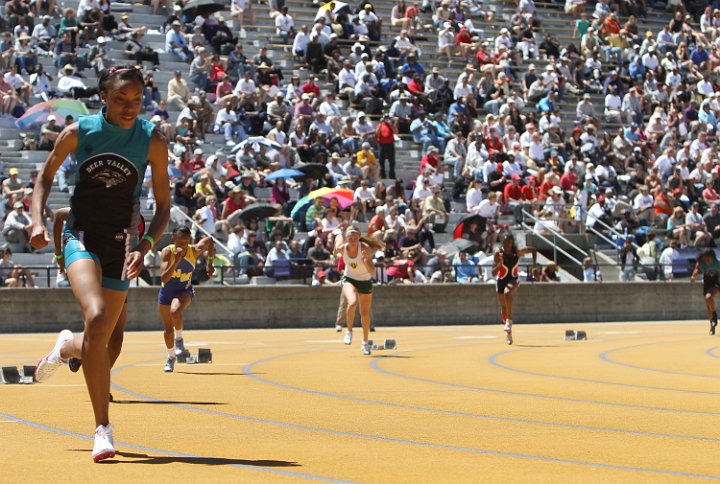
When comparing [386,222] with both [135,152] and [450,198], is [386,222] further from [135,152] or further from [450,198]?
[135,152]

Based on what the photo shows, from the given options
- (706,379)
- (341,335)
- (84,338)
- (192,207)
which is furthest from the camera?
(192,207)

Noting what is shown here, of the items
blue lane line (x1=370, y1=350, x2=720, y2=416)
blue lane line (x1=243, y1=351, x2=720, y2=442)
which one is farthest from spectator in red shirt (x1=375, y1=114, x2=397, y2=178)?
blue lane line (x1=243, y1=351, x2=720, y2=442)

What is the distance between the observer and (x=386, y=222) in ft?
106

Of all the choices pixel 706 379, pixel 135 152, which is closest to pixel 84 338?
pixel 135 152

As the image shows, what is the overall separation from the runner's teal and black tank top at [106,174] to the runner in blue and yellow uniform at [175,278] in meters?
8.33

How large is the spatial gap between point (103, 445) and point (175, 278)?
9583 mm

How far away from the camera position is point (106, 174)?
915cm

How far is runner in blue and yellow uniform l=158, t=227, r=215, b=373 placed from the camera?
1756 cm

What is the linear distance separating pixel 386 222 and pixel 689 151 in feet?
38.9

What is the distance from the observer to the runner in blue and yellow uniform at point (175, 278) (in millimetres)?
17562

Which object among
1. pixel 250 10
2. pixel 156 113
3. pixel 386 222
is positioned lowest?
pixel 386 222

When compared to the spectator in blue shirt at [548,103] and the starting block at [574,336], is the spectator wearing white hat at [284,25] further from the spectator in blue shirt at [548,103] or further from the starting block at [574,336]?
the starting block at [574,336]

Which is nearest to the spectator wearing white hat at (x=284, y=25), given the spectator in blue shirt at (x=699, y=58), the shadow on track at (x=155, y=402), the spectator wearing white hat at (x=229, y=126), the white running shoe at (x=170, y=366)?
the spectator wearing white hat at (x=229, y=126)

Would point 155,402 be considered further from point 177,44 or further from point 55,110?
point 177,44
